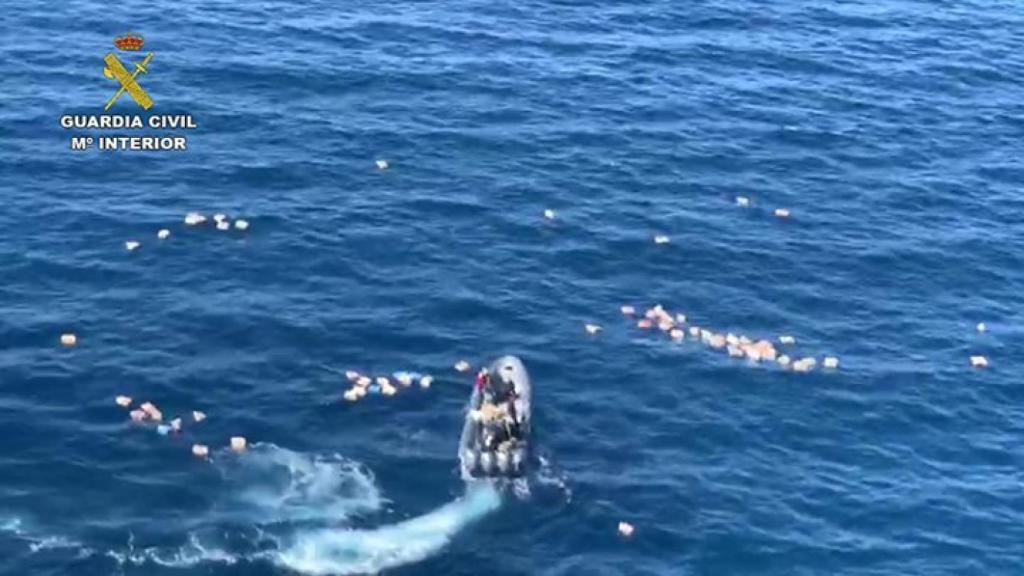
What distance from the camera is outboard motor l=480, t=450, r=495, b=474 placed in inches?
2665

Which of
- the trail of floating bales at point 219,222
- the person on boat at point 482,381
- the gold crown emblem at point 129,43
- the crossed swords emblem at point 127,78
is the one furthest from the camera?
the gold crown emblem at point 129,43

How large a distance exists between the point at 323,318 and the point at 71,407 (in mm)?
15146

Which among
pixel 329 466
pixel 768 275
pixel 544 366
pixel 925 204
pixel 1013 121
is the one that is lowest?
pixel 329 466

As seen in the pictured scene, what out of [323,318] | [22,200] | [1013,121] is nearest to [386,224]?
[323,318]

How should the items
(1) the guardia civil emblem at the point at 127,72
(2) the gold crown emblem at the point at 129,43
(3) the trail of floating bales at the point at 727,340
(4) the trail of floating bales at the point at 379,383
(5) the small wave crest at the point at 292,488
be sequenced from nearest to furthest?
(5) the small wave crest at the point at 292,488
(4) the trail of floating bales at the point at 379,383
(3) the trail of floating bales at the point at 727,340
(1) the guardia civil emblem at the point at 127,72
(2) the gold crown emblem at the point at 129,43

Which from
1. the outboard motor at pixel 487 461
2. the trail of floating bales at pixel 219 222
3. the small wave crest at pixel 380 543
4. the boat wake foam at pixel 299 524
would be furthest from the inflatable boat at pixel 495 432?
the trail of floating bales at pixel 219 222

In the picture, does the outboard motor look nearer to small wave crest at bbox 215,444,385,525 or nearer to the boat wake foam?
the boat wake foam

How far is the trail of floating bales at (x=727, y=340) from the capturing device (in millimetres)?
78125

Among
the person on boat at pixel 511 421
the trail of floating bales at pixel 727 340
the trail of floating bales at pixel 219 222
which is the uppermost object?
the trail of floating bales at pixel 219 222

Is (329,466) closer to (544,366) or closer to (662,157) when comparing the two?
(544,366)

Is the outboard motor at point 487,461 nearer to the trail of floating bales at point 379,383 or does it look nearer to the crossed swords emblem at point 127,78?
the trail of floating bales at point 379,383

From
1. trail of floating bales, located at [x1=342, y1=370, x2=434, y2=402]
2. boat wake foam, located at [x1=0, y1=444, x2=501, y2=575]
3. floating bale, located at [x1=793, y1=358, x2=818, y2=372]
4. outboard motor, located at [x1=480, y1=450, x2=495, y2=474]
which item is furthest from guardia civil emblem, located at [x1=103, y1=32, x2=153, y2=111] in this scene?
floating bale, located at [x1=793, y1=358, x2=818, y2=372]

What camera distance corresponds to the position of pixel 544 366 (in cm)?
7750

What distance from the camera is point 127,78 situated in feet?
339
